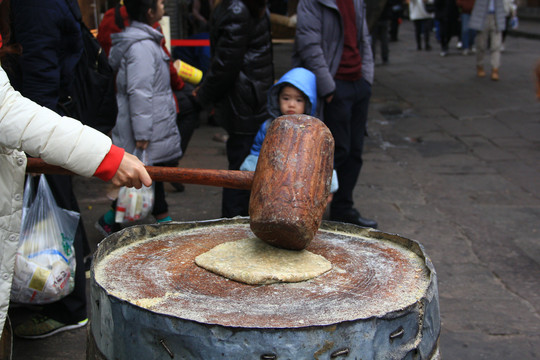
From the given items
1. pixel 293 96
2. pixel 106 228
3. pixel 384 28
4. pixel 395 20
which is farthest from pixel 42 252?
pixel 395 20

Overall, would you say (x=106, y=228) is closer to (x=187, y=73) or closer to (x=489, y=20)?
(x=187, y=73)

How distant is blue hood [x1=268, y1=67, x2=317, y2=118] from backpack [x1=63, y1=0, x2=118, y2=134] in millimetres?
883

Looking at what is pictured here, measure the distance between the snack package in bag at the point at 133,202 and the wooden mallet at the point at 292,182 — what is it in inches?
82.7

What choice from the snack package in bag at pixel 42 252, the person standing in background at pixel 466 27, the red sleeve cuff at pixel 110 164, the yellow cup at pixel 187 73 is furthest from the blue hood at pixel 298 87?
the person standing in background at pixel 466 27

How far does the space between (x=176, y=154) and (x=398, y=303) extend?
2.68 m

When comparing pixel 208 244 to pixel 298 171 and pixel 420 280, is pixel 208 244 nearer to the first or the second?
pixel 298 171

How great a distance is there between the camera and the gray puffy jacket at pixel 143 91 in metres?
3.83

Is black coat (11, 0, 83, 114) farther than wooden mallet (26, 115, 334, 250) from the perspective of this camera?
Yes

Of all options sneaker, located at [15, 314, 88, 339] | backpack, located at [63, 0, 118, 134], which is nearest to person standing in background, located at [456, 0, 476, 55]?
backpack, located at [63, 0, 118, 134]

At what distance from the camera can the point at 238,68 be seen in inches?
163

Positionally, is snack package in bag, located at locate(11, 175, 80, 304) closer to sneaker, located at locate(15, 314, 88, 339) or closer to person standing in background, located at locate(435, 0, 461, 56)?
sneaker, located at locate(15, 314, 88, 339)

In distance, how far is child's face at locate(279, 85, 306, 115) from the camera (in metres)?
3.57

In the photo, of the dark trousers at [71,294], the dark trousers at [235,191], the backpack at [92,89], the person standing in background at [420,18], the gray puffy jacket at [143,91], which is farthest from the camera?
the person standing in background at [420,18]

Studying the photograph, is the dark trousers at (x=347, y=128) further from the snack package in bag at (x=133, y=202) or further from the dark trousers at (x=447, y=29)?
the dark trousers at (x=447, y=29)
